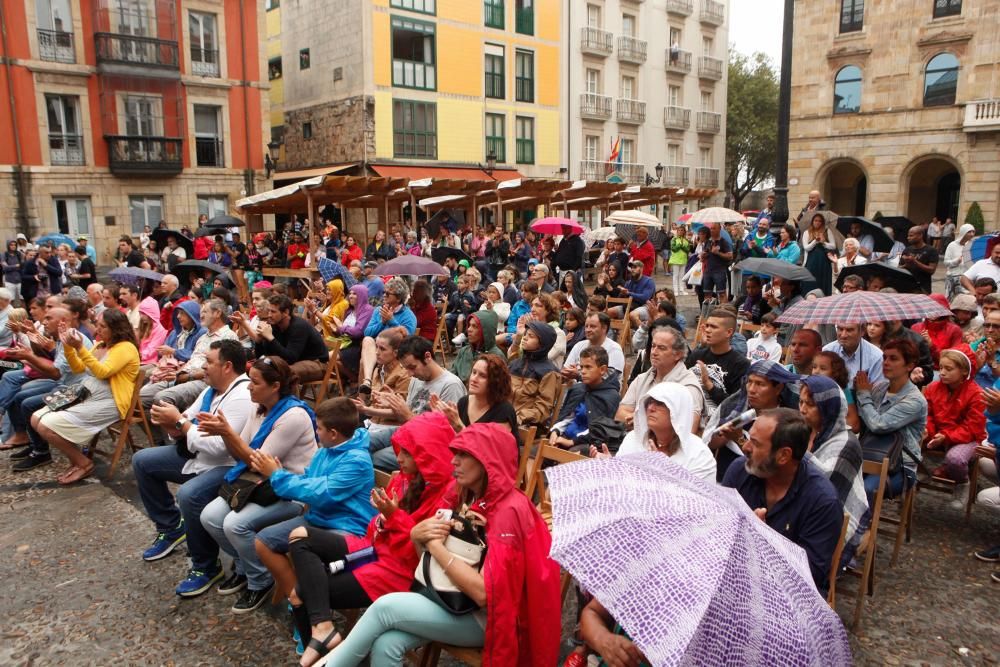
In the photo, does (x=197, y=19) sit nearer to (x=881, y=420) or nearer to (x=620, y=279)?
(x=620, y=279)

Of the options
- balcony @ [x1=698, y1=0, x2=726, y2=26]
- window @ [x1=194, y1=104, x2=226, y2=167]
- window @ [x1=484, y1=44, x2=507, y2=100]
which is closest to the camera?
window @ [x1=194, y1=104, x2=226, y2=167]

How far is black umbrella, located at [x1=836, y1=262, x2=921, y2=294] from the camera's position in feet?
25.4

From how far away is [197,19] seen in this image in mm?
25234

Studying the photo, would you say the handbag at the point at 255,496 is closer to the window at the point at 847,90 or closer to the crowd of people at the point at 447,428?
the crowd of people at the point at 447,428

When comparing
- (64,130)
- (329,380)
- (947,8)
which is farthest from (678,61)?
(329,380)

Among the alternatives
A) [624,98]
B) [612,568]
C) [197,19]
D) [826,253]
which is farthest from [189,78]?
[612,568]

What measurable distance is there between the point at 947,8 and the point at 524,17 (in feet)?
53.6

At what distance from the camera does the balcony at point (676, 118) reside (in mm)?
36750

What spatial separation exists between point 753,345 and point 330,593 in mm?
4832

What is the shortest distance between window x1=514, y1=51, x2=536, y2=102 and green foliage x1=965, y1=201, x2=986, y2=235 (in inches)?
695

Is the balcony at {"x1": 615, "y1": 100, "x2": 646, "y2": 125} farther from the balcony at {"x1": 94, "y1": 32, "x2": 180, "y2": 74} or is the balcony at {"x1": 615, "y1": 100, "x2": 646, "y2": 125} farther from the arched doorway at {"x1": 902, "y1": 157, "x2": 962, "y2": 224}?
the balcony at {"x1": 94, "y1": 32, "x2": 180, "y2": 74}

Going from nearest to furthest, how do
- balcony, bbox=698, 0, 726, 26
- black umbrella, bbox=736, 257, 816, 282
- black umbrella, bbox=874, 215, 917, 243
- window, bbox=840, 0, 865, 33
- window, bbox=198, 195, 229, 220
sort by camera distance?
1. black umbrella, bbox=736, 257, 816, 282
2. black umbrella, bbox=874, 215, 917, 243
3. window, bbox=198, 195, 229, 220
4. window, bbox=840, 0, 865, 33
5. balcony, bbox=698, 0, 726, 26

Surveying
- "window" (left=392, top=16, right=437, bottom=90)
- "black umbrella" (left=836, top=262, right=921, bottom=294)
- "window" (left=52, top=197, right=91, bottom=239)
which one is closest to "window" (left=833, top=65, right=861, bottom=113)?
"window" (left=392, top=16, right=437, bottom=90)

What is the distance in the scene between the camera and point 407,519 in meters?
3.50
